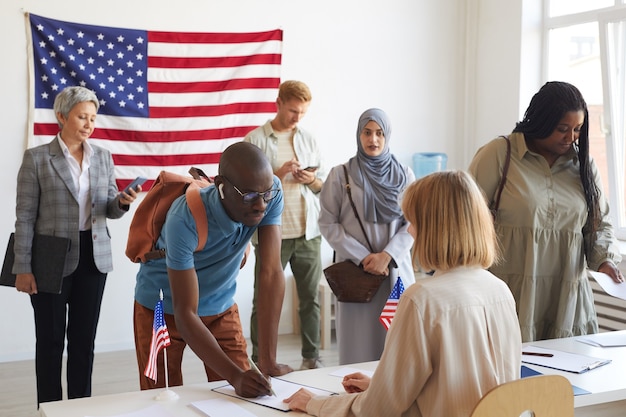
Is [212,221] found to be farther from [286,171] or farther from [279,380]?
[286,171]

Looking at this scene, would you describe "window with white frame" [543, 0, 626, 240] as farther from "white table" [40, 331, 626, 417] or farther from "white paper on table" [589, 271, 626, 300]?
"white table" [40, 331, 626, 417]

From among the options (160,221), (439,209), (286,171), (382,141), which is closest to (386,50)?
(286,171)

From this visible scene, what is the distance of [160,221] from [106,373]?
8.21 feet

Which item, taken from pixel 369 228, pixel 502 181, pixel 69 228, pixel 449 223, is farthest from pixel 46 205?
pixel 449 223

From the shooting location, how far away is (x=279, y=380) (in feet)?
7.32

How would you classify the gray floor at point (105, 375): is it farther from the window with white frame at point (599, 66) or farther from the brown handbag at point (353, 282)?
the window with white frame at point (599, 66)

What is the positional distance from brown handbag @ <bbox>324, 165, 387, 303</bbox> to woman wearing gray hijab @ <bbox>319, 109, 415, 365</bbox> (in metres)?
0.03

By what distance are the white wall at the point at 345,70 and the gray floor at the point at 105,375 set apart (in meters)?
0.21

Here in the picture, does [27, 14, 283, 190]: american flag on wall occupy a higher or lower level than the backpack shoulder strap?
higher

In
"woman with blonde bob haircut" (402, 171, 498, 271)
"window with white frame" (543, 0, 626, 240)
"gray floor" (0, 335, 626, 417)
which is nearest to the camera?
"woman with blonde bob haircut" (402, 171, 498, 271)

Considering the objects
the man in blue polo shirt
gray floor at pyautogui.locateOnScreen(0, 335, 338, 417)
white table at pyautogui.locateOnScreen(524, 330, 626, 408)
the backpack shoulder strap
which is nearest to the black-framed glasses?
the man in blue polo shirt

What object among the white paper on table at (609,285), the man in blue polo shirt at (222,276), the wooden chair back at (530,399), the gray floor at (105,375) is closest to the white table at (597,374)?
the white paper on table at (609,285)

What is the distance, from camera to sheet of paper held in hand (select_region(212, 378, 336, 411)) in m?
2.03

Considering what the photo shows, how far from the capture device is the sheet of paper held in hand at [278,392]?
203 centimetres
